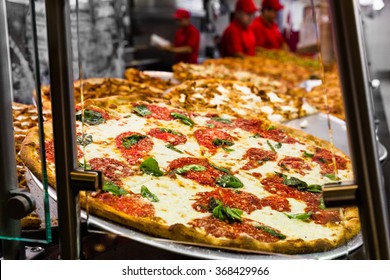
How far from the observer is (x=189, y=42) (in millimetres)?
2586

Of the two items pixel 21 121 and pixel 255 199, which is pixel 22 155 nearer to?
pixel 21 121

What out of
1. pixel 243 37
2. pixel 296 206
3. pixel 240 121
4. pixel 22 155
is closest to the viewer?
pixel 296 206

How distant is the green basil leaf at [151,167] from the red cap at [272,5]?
2240 mm

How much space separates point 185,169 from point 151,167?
75 mm

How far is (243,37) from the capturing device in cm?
333

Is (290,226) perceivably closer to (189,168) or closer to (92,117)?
(189,168)

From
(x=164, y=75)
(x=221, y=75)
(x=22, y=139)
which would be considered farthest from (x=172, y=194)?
→ (x=221, y=75)

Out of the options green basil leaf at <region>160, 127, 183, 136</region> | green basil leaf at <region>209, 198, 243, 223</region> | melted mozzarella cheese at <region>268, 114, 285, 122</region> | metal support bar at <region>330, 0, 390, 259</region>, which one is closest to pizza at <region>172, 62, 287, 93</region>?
melted mozzarella cheese at <region>268, 114, 285, 122</region>

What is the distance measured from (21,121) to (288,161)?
715 mm

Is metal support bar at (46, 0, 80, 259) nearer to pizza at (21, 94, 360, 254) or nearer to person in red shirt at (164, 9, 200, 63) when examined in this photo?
pizza at (21, 94, 360, 254)

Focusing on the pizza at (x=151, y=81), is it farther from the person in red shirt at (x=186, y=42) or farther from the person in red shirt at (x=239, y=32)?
the person in red shirt at (x=239, y=32)

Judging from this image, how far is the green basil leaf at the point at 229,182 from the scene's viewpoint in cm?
112

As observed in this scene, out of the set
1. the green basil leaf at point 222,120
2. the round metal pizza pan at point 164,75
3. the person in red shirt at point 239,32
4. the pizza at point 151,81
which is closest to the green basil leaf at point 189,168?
the green basil leaf at point 222,120

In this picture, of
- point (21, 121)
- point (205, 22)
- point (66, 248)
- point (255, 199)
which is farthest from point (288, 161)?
point (205, 22)
